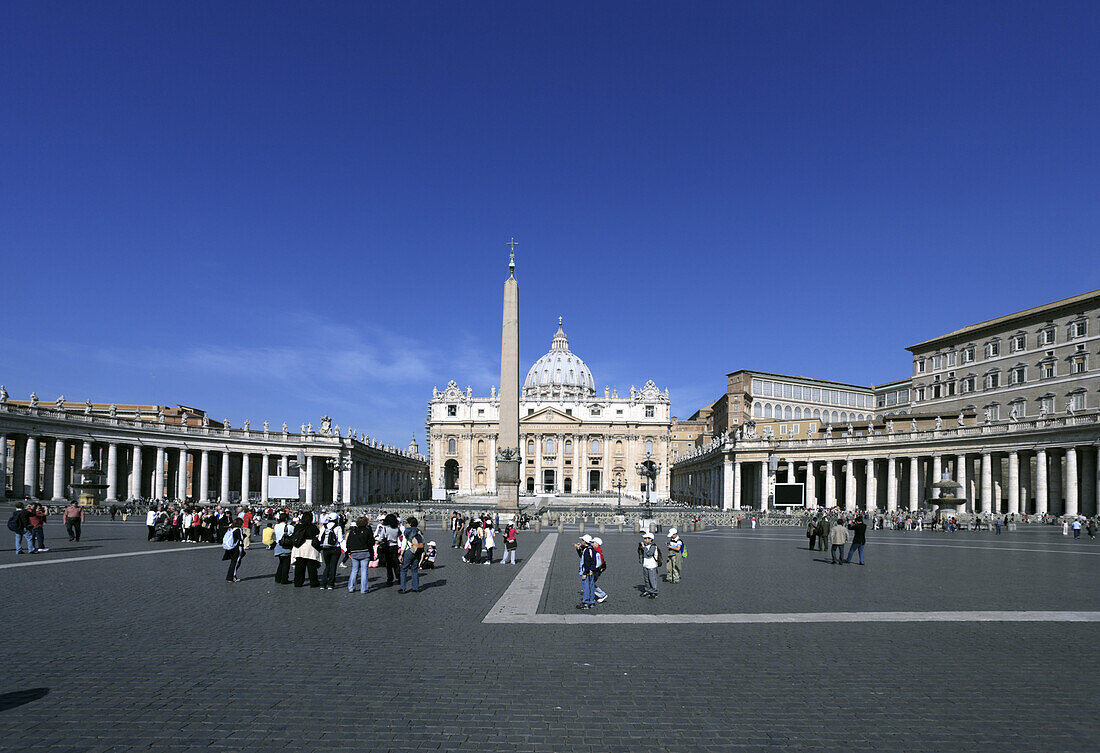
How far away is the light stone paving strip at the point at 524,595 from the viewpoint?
468 inches

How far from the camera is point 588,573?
1266 cm

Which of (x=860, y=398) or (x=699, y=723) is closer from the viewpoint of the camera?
(x=699, y=723)

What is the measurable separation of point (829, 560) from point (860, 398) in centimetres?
9111

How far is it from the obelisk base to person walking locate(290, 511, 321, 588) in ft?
82.1

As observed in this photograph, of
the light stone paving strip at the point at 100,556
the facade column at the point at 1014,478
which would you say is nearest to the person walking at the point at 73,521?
the light stone paving strip at the point at 100,556

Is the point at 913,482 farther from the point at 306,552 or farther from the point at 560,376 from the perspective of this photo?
the point at 560,376

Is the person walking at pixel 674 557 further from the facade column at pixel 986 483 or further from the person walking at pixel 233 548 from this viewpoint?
the facade column at pixel 986 483

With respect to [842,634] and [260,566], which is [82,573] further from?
[842,634]

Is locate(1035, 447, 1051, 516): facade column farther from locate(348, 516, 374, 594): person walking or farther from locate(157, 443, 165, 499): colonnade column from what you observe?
locate(157, 443, 165, 499): colonnade column

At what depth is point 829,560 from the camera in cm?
2162

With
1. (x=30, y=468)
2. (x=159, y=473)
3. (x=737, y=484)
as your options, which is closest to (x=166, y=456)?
(x=159, y=473)

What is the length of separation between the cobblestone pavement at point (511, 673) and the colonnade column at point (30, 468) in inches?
1681

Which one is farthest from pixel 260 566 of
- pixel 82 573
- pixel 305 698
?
pixel 305 698

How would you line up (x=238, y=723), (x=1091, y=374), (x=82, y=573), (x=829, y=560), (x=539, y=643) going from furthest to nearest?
(x=1091, y=374)
(x=829, y=560)
(x=82, y=573)
(x=539, y=643)
(x=238, y=723)
